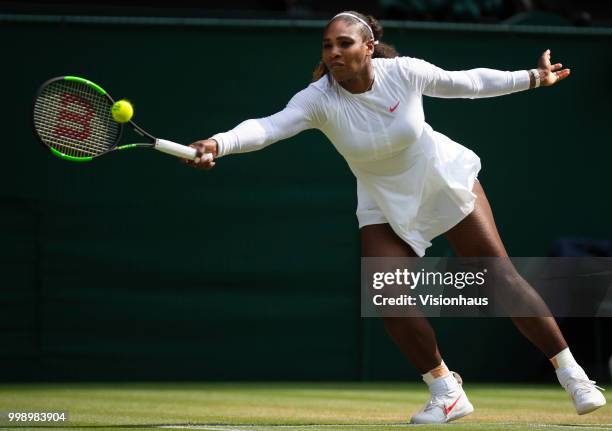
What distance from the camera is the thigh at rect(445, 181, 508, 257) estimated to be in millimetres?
5156

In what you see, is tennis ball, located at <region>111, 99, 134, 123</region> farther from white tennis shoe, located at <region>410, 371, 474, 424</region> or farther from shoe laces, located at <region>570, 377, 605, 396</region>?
shoe laces, located at <region>570, 377, 605, 396</region>

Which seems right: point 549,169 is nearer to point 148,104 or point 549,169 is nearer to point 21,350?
point 148,104

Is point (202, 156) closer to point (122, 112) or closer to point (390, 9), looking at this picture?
point (122, 112)

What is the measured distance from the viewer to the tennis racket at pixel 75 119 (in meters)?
4.81


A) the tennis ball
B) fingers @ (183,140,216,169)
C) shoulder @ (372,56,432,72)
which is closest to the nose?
shoulder @ (372,56,432,72)

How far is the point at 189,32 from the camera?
29.1ft

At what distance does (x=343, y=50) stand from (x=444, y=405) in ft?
4.78

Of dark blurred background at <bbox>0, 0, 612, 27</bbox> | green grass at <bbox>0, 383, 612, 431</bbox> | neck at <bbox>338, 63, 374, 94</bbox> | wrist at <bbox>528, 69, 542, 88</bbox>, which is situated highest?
dark blurred background at <bbox>0, 0, 612, 27</bbox>

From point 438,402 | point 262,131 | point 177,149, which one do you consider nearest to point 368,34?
point 262,131

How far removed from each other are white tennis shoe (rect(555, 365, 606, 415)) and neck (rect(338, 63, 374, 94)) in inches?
53.9

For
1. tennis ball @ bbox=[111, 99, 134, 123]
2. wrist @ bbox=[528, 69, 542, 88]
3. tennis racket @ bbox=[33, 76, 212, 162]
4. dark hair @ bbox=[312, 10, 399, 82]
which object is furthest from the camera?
wrist @ bbox=[528, 69, 542, 88]

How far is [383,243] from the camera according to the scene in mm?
→ 5152

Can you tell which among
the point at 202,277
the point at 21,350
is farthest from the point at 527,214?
the point at 21,350

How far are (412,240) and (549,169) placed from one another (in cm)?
435
